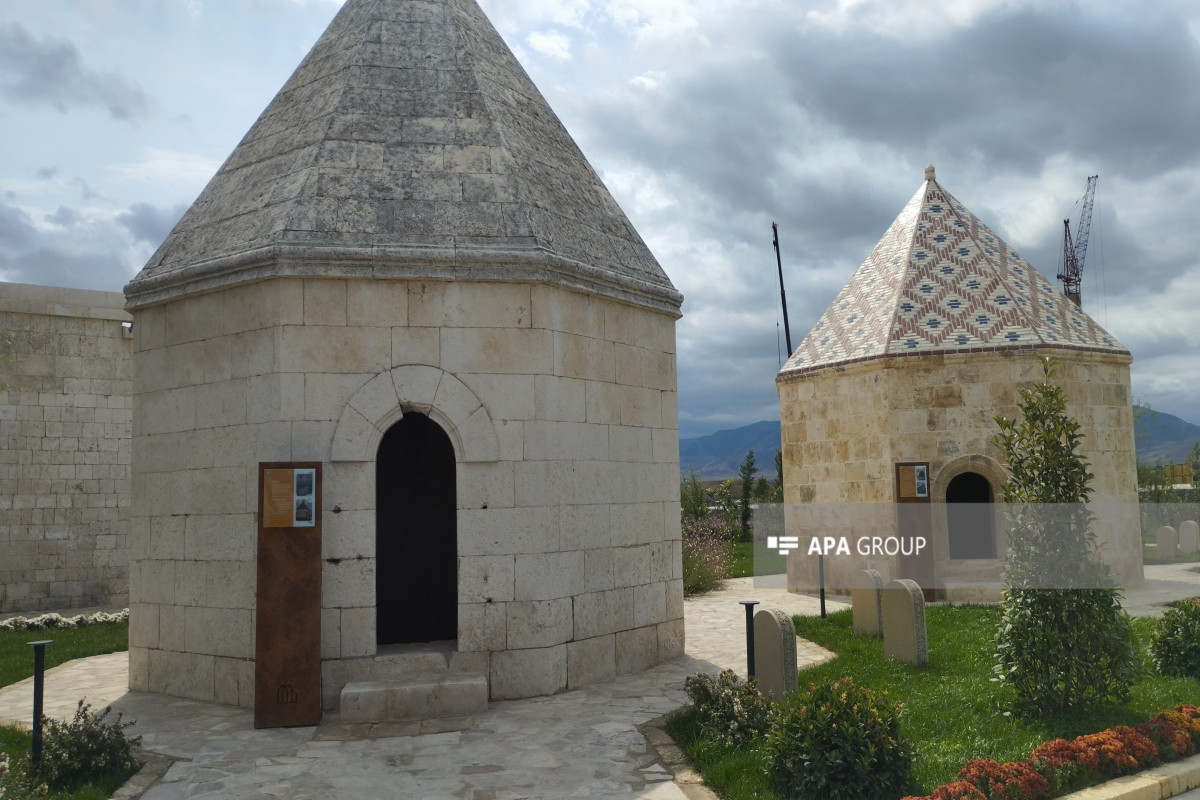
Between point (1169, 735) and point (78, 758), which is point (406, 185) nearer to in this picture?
point (78, 758)

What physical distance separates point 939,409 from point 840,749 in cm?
982

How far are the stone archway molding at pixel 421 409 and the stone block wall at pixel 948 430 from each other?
8.53 meters

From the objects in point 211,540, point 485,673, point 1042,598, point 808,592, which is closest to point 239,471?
point 211,540

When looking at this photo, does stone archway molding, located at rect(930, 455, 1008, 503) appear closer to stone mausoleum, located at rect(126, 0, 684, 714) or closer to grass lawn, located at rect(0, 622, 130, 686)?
stone mausoleum, located at rect(126, 0, 684, 714)

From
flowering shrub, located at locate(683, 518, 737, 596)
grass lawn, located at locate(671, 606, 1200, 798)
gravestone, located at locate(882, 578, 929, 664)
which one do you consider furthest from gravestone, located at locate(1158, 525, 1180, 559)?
gravestone, located at locate(882, 578, 929, 664)

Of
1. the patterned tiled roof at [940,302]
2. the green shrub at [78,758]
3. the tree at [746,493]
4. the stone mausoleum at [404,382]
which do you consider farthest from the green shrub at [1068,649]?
the tree at [746,493]

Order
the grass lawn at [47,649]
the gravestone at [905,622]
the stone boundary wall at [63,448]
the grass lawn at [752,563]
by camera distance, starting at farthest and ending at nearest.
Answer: the grass lawn at [752,563]
the stone boundary wall at [63,448]
the gravestone at [905,622]
the grass lawn at [47,649]

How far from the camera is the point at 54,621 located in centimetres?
1412

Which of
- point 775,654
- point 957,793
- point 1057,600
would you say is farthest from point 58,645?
point 1057,600

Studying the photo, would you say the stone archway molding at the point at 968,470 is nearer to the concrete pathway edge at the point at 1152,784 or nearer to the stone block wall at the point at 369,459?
the stone block wall at the point at 369,459

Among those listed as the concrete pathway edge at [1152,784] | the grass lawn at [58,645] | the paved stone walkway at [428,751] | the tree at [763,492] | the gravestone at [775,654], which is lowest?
the concrete pathway edge at [1152,784]

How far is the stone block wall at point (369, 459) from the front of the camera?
26.7 ft

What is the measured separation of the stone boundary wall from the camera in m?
15.7

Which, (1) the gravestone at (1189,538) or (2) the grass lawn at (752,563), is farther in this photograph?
(1) the gravestone at (1189,538)
